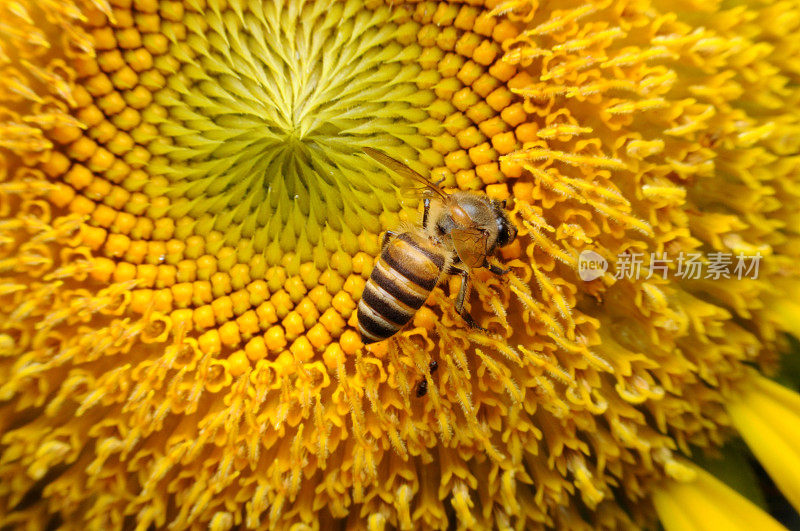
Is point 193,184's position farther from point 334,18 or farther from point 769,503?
point 769,503

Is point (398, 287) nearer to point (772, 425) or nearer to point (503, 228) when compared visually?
point (503, 228)

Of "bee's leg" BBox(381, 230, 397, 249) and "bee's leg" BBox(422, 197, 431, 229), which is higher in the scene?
"bee's leg" BBox(422, 197, 431, 229)

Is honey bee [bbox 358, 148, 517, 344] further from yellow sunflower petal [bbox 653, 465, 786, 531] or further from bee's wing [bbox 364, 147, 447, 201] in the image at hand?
yellow sunflower petal [bbox 653, 465, 786, 531]

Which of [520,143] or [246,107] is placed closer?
[520,143]

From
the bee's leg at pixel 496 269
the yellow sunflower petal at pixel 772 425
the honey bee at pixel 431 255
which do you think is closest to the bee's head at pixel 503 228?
the honey bee at pixel 431 255

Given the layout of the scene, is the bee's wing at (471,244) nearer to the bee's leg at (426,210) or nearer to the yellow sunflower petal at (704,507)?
the bee's leg at (426,210)

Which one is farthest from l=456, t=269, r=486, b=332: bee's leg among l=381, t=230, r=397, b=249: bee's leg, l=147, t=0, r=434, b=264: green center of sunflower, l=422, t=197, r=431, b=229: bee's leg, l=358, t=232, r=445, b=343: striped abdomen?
l=147, t=0, r=434, b=264: green center of sunflower

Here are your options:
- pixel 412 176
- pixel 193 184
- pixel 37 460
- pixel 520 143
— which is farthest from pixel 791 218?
pixel 37 460
